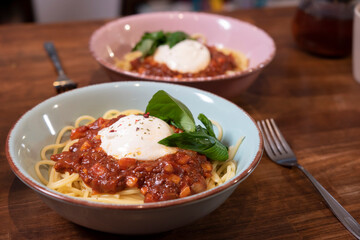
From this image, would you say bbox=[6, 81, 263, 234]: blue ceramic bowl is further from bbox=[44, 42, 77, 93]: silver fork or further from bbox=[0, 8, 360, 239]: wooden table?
bbox=[44, 42, 77, 93]: silver fork

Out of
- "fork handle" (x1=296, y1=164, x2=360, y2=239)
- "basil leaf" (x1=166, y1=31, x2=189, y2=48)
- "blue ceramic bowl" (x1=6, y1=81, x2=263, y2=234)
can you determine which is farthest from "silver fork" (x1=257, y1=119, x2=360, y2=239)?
"basil leaf" (x1=166, y1=31, x2=189, y2=48)

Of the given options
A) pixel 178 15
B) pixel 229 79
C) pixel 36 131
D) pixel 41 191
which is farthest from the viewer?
pixel 178 15

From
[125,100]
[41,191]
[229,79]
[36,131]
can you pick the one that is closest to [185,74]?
[229,79]

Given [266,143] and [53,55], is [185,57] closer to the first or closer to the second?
[266,143]

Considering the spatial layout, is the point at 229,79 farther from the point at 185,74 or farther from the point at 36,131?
the point at 36,131

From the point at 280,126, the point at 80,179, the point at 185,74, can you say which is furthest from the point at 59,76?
the point at 280,126

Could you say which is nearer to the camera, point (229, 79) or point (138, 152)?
point (138, 152)

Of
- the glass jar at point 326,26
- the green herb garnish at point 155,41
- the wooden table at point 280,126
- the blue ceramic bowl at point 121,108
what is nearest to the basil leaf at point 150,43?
the green herb garnish at point 155,41
